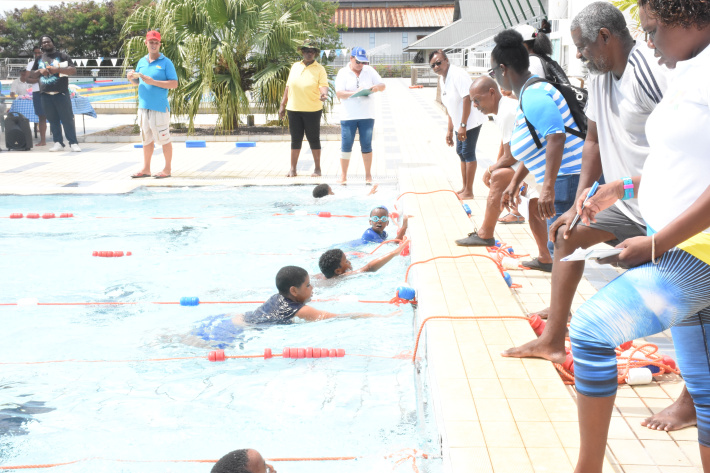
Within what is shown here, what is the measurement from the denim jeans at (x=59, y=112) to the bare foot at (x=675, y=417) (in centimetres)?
1287

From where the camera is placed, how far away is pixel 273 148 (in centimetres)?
1442

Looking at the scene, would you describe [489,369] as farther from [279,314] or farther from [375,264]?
[375,264]

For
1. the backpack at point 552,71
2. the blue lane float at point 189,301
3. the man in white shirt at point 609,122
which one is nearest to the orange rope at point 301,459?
the man in white shirt at point 609,122

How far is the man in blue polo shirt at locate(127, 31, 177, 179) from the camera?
10.4m

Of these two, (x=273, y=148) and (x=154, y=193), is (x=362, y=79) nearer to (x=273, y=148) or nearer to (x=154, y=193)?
(x=154, y=193)

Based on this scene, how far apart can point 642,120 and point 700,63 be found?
1.01 m

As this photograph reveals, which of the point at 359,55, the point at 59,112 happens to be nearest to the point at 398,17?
the point at 59,112

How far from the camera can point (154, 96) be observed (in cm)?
1050

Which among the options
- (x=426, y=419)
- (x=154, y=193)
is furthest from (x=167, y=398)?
(x=154, y=193)

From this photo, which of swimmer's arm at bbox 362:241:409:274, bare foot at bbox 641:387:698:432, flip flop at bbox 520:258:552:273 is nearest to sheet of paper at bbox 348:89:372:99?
swimmer's arm at bbox 362:241:409:274

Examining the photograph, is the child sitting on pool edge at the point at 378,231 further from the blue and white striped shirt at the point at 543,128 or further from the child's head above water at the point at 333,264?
the blue and white striped shirt at the point at 543,128

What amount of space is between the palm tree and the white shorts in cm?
421

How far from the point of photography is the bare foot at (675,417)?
10.0 feet

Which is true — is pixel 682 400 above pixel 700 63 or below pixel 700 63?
below
